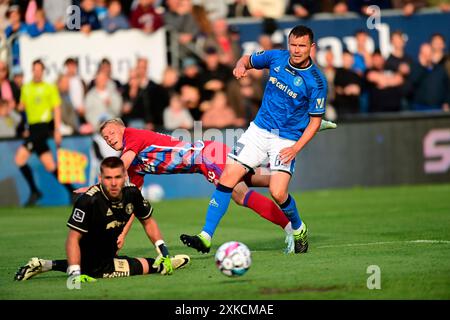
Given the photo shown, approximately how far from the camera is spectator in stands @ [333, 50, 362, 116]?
22609 millimetres

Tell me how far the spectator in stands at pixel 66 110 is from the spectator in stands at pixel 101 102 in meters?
0.37

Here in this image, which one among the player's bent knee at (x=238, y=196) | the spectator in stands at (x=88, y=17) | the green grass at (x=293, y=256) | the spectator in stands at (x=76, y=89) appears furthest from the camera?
the spectator in stands at (x=88, y=17)

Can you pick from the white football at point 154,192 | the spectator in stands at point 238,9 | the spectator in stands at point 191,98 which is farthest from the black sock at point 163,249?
the spectator in stands at point 238,9

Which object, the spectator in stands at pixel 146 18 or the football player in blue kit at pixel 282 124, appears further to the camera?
the spectator in stands at pixel 146 18

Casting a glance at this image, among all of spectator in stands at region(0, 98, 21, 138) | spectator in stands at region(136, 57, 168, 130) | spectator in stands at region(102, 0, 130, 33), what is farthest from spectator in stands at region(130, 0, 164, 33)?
spectator in stands at region(0, 98, 21, 138)

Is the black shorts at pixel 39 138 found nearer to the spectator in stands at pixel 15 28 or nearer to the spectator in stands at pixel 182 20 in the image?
the spectator in stands at pixel 15 28

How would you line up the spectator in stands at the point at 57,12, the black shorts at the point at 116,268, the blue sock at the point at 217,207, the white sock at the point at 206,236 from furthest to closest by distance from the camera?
the spectator in stands at the point at 57,12 < the blue sock at the point at 217,207 < the white sock at the point at 206,236 < the black shorts at the point at 116,268

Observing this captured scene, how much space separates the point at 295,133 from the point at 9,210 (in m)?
10.1

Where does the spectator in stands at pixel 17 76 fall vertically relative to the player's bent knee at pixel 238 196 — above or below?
above

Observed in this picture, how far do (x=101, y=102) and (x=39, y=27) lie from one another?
198cm

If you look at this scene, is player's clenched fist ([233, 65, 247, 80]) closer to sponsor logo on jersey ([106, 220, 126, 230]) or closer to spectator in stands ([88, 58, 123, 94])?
sponsor logo on jersey ([106, 220, 126, 230])

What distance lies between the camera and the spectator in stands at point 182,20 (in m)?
23.1

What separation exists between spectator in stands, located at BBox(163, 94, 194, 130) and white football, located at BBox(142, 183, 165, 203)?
1.18 meters

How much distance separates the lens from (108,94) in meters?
21.5
